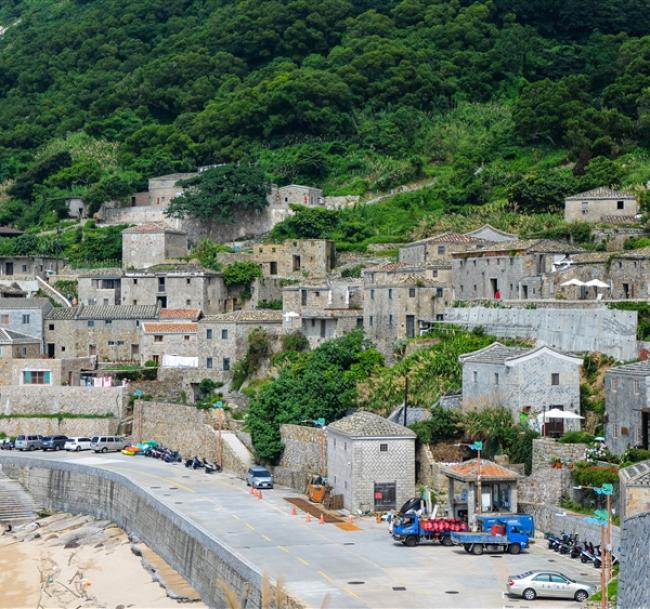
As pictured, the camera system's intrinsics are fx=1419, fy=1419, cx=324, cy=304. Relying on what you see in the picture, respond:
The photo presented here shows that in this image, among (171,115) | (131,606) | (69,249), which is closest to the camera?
(131,606)

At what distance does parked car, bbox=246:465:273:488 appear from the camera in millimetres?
49844

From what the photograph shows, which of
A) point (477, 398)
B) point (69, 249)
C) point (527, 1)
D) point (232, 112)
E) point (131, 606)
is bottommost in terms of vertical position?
point (131, 606)

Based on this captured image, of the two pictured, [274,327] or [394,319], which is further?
[274,327]

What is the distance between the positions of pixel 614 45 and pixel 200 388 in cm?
5297

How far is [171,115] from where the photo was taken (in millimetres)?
109750

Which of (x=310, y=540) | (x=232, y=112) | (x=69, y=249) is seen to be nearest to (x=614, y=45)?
(x=232, y=112)

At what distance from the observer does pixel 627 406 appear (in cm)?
4097

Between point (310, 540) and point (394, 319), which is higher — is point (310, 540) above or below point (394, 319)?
below

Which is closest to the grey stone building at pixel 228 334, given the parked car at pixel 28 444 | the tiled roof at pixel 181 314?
the tiled roof at pixel 181 314

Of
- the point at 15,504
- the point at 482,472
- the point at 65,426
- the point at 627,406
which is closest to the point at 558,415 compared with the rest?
the point at 627,406

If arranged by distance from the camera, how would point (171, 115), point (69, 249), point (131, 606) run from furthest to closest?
point (171, 115) < point (69, 249) < point (131, 606)

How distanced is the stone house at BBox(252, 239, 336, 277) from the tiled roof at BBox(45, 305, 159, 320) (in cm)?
669

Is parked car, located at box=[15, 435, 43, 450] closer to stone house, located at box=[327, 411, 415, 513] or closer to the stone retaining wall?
the stone retaining wall

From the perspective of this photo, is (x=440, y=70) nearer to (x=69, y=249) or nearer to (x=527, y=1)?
(x=527, y=1)
